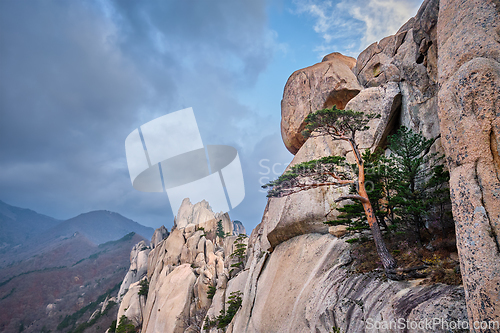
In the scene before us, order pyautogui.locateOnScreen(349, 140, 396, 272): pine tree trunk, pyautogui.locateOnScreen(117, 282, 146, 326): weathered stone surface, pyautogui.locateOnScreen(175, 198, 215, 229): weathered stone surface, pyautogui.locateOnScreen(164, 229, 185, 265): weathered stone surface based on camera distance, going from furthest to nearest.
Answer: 1. pyautogui.locateOnScreen(175, 198, 215, 229): weathered stone surface
2. pyautogui.locateOnScreen(164, 229, 185, 265): weathered stone surface
3. pyautogui.locateOnScreen(117, 282, 146, 326): weathered stone surface
4. pyautogui.locateOnScreen(349, 140, 396, 272): pine tree trunk

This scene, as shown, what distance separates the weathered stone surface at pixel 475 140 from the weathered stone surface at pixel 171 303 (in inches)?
1236

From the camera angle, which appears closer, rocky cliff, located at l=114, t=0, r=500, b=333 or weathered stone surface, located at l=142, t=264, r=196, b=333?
rocky cliff, located at l=114, t=0, r=500, b=333

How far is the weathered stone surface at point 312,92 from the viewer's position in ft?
67.5

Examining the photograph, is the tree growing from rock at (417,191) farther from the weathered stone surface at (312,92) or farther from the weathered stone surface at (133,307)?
the weathered stone surface at (133,307)

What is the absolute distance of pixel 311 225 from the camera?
1530 cm

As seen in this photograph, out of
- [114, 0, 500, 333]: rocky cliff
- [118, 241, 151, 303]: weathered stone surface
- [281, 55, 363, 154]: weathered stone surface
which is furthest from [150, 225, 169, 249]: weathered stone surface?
[281, 55, 363, 154]: weathered stone surface

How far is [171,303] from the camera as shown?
29.8 metres

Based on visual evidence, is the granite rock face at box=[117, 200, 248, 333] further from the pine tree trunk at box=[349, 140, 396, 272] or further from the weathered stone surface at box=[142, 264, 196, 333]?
the pine tree trunk at box=[349, 140, 396, 272]

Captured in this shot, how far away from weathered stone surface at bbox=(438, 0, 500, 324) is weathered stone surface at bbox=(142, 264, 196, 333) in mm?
31383

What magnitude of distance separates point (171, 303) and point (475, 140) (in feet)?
115

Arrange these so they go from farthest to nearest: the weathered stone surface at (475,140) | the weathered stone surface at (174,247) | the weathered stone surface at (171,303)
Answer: the weathered stone surface at (174,247) < the weathered stone surface at (171,303) < the weathered stone surface at (475,140)

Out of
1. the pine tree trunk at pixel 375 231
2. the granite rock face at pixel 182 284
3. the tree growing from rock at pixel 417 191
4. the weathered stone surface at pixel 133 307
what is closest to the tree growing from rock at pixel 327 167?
the pine tree trunk at pixel 375 231

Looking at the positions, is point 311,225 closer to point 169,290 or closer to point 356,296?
point 356,296

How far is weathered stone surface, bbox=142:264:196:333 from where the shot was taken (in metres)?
28.1
